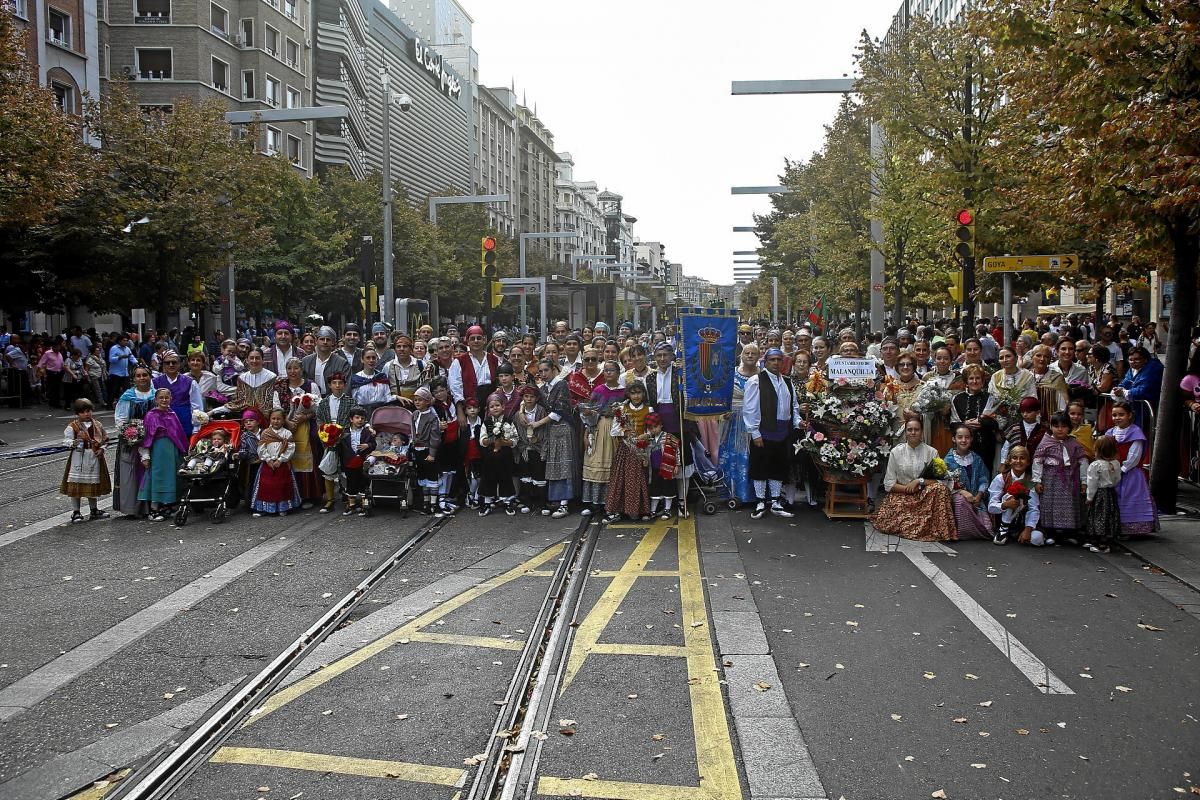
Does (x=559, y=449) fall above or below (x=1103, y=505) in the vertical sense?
above

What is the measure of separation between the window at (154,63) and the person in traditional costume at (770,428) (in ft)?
126

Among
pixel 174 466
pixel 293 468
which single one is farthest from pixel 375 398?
pixel 174 466

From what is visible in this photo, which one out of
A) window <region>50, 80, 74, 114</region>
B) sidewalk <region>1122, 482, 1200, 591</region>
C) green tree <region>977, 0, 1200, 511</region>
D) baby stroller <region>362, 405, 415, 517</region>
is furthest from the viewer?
window <region>50, 80, 74, 114</region>

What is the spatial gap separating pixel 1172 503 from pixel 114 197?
23.6m

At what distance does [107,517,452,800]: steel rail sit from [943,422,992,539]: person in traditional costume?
5.67m

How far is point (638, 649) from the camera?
6.53 metres

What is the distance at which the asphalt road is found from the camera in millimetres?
4797

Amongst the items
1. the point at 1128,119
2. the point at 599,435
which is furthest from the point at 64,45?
the point at 1128,119

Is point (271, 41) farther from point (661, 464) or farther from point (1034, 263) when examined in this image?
point (661, 464)

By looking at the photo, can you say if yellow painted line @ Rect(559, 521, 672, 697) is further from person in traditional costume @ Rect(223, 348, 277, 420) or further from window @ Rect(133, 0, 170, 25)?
window @ Rect(133, 0, 170, 25)

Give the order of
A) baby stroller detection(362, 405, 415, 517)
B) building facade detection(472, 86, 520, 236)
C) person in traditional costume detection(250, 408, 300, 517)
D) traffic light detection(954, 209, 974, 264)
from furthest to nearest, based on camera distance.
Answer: building facade detection(472, 86, 520, 236) < traffic light detection(954, 209, 974, 264) < person in traditional costume detection(250, 408, 300, 517) < baby stroller detection(362, 405, 415, 517)

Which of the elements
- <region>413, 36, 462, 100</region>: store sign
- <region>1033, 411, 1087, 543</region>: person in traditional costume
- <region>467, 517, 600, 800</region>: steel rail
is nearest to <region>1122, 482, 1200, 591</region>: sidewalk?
<region>1033, 411, 1087, 543</region>: person in traditional costume

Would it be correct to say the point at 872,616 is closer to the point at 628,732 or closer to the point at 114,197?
the point at 628,732

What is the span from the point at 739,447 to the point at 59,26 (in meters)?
31.9
